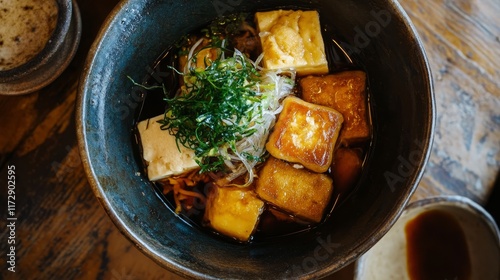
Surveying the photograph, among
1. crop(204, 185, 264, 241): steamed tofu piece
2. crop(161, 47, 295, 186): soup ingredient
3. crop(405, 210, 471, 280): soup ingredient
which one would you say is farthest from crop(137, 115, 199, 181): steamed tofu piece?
crop(405, 210, 471, 280): soup ingredient


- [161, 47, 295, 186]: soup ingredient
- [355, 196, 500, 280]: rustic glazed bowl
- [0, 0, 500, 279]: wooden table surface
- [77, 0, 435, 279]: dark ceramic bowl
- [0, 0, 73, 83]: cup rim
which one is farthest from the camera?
[0, 0, 500, 279]: wooden table surface

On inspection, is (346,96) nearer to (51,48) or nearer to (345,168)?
(345,168)

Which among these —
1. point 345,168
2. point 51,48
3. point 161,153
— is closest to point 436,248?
point 345,168

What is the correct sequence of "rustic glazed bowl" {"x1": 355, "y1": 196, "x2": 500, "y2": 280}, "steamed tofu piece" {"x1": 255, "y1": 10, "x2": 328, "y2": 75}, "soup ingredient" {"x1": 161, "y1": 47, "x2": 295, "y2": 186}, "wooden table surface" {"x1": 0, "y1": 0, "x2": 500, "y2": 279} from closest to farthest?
"soup ingredient" {"x1": 161, "y1": 47, "x2": 295, "y2": 186} → "steamed tofu piece" {"x1": 255, "y1": 10, "x2": 328, "y2": 75} → "rustic glazed bowl" {"x1": 355, "y1": 196, "x2": 500, "y2": 280} → "wooden table surface" {"x1": 0, "y1": 0, "x2": 500, "y2": 279}

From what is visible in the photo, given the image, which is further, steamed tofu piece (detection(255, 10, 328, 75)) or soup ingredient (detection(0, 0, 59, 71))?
soup ingredient (detection(0, 0, 59, 71))

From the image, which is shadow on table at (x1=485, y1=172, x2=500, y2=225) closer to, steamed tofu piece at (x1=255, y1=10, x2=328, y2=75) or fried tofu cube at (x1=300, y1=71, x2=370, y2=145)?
fried tofu cube at (x1=300, y1=71, x2=370, y2=145)

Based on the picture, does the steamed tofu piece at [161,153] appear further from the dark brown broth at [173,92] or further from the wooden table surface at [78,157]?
the wooden table surface at [78,157]

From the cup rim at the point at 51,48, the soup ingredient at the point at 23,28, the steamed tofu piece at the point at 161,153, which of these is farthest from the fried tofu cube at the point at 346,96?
the soup ingredient at the point at 23,28
